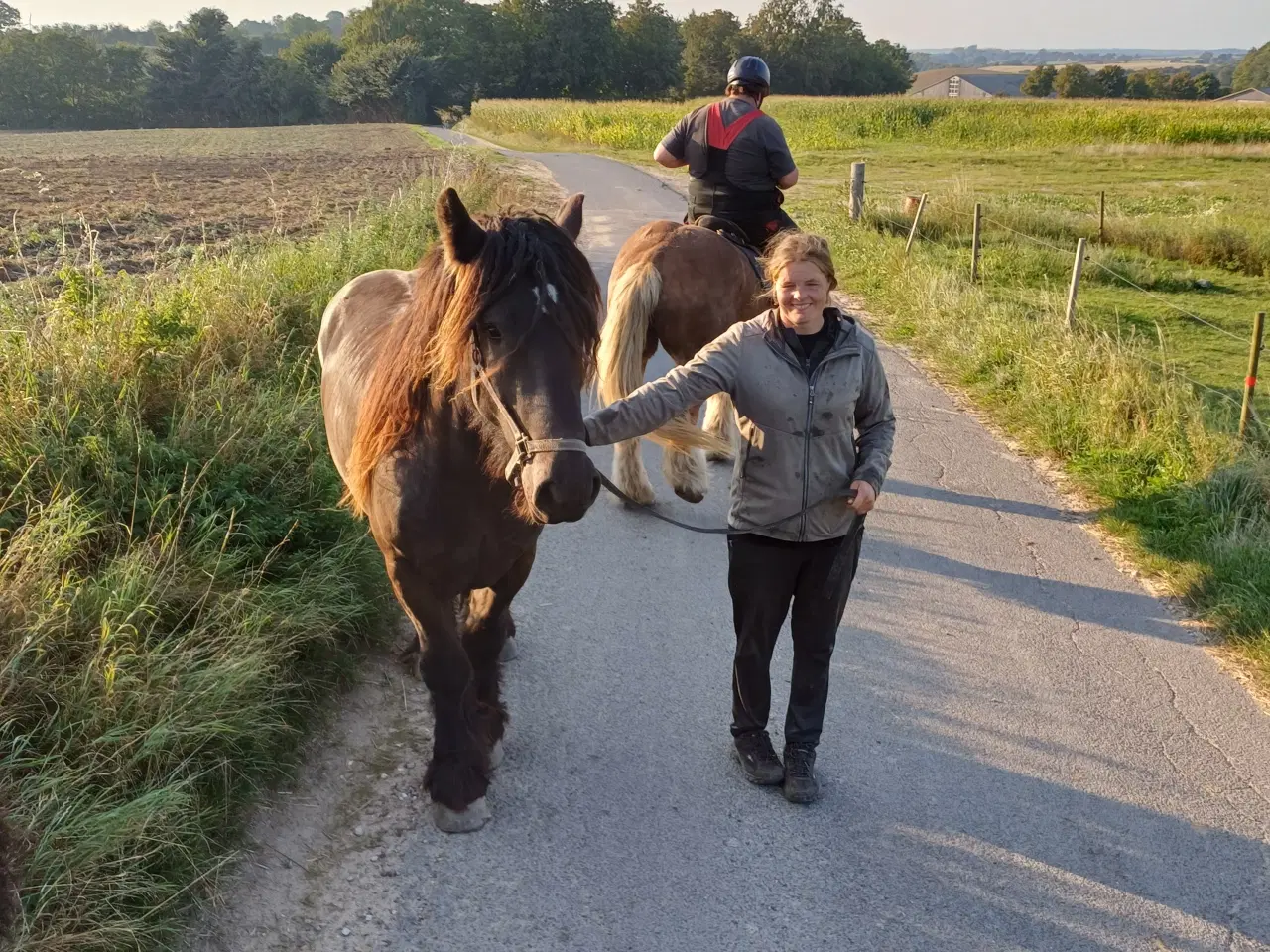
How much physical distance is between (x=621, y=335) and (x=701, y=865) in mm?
3223

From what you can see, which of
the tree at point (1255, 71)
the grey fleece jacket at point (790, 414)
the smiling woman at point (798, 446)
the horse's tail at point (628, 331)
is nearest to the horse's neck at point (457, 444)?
the smiling woman at point (798, 446)

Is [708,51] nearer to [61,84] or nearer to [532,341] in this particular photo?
[61,84]

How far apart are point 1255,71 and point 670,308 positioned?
156 meters

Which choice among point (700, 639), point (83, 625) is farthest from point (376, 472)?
point (700, 639)

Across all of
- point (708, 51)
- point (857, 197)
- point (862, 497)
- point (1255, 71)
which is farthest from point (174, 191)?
point (1255, 71)

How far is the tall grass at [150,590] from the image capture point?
2650mm

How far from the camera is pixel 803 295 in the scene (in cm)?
319

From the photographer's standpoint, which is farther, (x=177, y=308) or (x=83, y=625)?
(x=177, y=308)

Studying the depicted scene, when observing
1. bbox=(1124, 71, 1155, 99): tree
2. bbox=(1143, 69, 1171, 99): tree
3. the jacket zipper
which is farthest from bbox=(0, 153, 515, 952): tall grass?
bbox=(1124, 71, 1155, 99): tree

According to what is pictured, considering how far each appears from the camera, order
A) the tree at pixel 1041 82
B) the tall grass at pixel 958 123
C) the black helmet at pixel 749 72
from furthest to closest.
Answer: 1. the tree at pixel 1041 82
2. the tall grass at pixel 958 123
3. the black helmet at pixel 749 72

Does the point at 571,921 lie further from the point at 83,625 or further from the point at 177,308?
the point at 177,308

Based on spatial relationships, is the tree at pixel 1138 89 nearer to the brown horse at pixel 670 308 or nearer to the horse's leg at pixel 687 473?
the brown horse at pixel 670 308

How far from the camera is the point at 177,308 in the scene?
5688 mm

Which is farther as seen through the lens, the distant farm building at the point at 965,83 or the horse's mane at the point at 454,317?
the distant farm building at the point at 965,83
